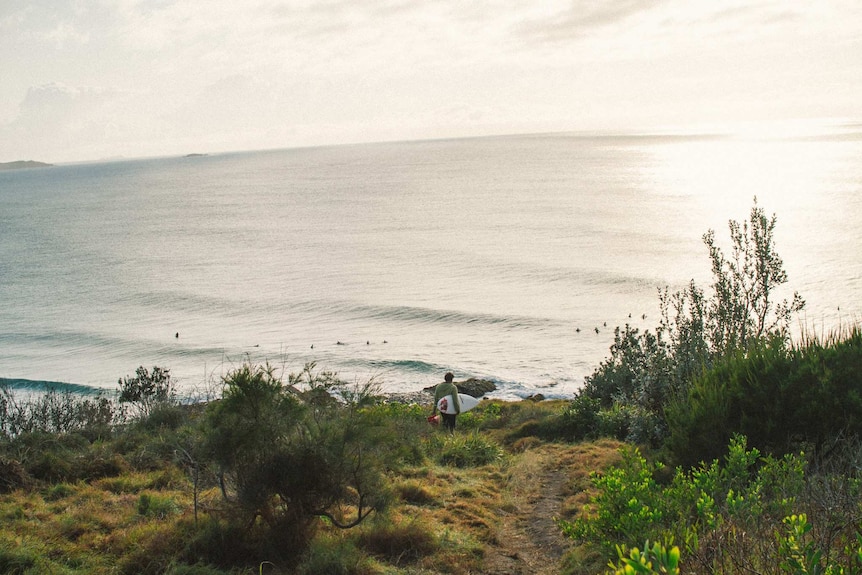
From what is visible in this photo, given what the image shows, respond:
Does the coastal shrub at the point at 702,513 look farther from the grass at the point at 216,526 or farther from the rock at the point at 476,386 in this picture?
the rock at the point at 476,386

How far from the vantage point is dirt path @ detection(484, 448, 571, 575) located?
7895mm

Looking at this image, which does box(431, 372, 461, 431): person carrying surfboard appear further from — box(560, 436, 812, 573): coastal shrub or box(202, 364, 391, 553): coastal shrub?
box(560, 436, 812, 573): coastal shrub

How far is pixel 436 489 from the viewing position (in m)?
10.7

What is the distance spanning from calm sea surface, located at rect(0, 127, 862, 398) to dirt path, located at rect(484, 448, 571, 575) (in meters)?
8.80

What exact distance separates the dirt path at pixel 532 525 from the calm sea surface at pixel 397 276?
8804 millimetres

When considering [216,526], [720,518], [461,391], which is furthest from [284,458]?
[461,391]

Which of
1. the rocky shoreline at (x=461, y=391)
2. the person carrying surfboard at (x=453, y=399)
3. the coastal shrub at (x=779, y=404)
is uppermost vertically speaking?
the coastal shrub at (x=779, y=404)

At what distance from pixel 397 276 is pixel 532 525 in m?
42.7

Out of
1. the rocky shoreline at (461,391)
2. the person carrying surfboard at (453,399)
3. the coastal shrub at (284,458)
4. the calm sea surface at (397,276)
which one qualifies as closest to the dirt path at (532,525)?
the coastal shrub at (284,458)

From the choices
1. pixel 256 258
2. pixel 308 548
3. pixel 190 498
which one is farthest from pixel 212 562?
pixel 256 258

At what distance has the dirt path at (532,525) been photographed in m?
7.89

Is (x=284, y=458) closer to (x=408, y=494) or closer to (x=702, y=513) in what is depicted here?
(x=408, y=494)

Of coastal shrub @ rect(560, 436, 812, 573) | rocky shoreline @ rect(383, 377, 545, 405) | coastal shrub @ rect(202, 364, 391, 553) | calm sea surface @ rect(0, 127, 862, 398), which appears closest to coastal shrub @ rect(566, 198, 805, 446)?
coastal shrub @ rect(560, 436, 812, 573)

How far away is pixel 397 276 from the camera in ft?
170
